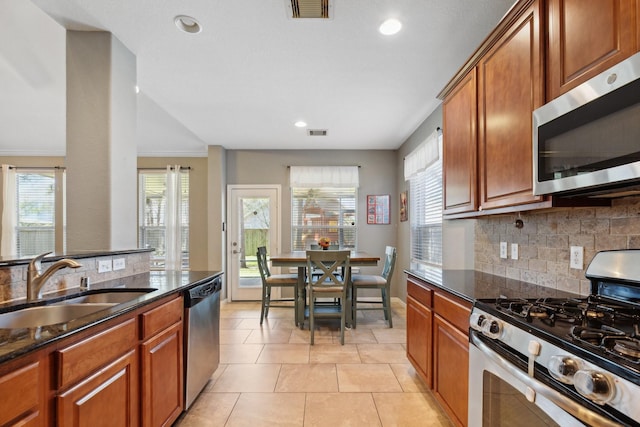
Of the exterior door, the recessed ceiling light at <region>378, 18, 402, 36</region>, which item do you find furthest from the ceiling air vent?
the exterior door

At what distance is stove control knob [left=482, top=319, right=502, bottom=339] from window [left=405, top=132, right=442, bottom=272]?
6.48ft

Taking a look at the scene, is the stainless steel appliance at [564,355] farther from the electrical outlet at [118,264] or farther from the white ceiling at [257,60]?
the electrical outlet at [118,264]

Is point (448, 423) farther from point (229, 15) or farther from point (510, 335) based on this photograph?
point (229, 15)

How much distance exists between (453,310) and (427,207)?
2.48m

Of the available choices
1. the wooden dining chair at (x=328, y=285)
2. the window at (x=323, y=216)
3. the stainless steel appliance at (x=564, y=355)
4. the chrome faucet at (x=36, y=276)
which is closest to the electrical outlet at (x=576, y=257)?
the stainless steel appliance at (x=564, y=355)

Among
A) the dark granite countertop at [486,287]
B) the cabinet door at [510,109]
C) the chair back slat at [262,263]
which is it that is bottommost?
the chair back slat at [262,263]

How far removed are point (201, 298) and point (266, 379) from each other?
96 centimetres

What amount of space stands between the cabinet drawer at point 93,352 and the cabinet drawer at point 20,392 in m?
0.08

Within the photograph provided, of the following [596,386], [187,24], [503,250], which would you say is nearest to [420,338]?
[503,250]

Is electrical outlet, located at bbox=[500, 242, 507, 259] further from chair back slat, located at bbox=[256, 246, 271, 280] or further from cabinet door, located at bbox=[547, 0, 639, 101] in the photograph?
chair back slat, located at bbox=[256, 246, 271, 280]

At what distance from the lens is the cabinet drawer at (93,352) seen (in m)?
1.04

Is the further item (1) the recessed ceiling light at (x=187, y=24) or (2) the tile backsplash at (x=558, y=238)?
(1) the recessed ceiling light at (x=187, y=24)

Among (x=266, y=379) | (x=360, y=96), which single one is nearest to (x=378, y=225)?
(x=360, y=96)

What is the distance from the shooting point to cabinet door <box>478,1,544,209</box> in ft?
4.91
